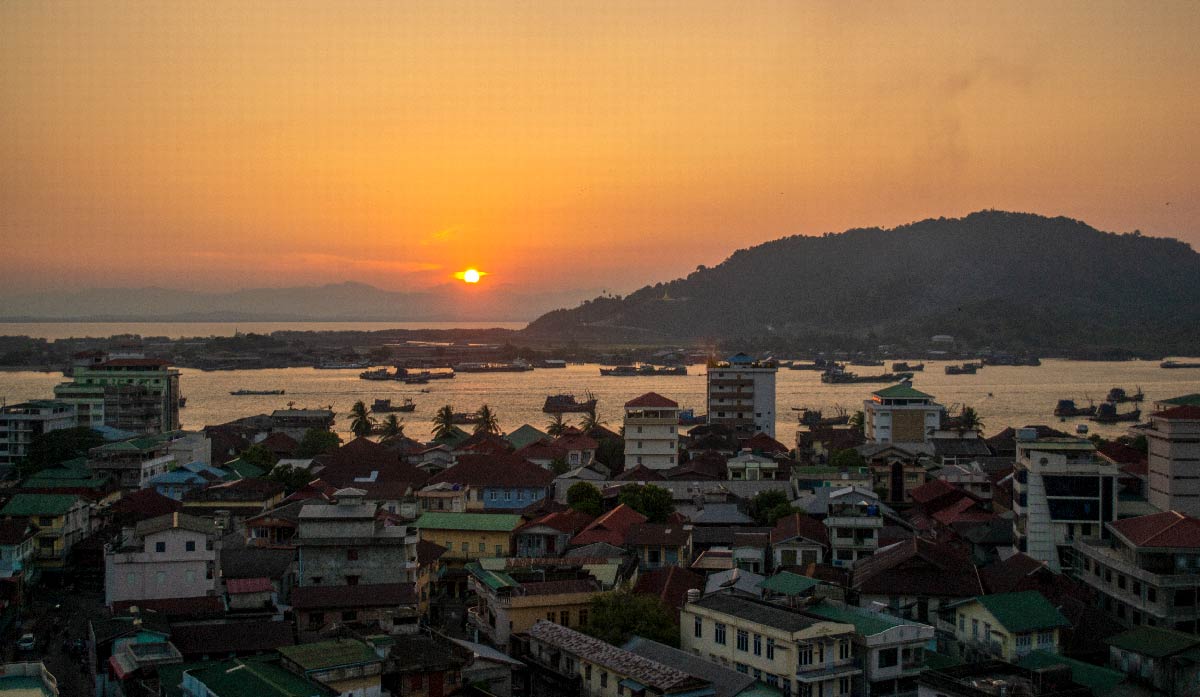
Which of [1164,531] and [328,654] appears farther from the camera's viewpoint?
[1164,531]

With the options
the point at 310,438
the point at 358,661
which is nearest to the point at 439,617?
the point at 358,661

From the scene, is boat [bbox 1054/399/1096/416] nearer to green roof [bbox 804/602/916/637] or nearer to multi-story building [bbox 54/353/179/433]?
multi-story building [bbox 54/353/179/433]

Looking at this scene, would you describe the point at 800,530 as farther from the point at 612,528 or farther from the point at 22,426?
the point at 22,426

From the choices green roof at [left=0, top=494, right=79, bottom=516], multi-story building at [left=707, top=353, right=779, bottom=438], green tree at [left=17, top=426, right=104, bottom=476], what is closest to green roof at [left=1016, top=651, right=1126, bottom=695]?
green roof at [left=0, top=494, right=79, bottom=516]

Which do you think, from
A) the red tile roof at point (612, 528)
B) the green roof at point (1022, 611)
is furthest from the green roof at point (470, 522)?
the green roof at point (1022, 611)

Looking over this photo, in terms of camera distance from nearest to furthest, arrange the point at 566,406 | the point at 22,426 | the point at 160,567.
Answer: the point at 160,567 → the point at 22,426 → the point at 566,406

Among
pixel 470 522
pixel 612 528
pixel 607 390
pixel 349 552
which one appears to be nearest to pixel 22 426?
pixel 470 522

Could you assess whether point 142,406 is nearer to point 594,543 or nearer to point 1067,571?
point 594,543
